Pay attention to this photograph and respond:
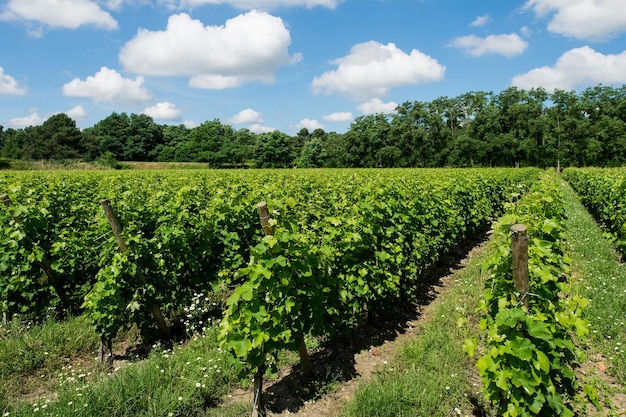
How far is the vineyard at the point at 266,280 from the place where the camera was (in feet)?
9.50

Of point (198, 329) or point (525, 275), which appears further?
point (198, 329)

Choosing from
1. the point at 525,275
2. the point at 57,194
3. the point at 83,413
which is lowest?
the point at 83,413

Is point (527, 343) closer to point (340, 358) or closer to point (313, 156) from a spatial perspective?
point (340, 358)

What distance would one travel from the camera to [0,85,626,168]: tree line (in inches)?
2336

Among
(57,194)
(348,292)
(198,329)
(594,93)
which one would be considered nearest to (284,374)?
(348,292)

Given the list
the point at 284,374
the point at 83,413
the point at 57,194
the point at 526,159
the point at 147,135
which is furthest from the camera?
the point at 147,135

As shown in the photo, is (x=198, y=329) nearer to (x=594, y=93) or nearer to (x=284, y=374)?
(x=284, y=374)

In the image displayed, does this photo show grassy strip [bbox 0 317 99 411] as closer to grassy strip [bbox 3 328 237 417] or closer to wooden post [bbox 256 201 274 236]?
grassy strip [bbox 3 328 237 417]

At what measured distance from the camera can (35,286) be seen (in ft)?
17.7

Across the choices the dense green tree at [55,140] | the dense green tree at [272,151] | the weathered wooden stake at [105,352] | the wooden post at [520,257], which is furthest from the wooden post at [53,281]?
the dense green tree at [55,140]

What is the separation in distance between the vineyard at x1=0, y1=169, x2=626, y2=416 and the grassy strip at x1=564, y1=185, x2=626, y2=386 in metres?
Answer: 0.31

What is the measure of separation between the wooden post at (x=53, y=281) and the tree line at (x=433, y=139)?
218 feet

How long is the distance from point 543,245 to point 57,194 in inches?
329

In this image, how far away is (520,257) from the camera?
276cm
